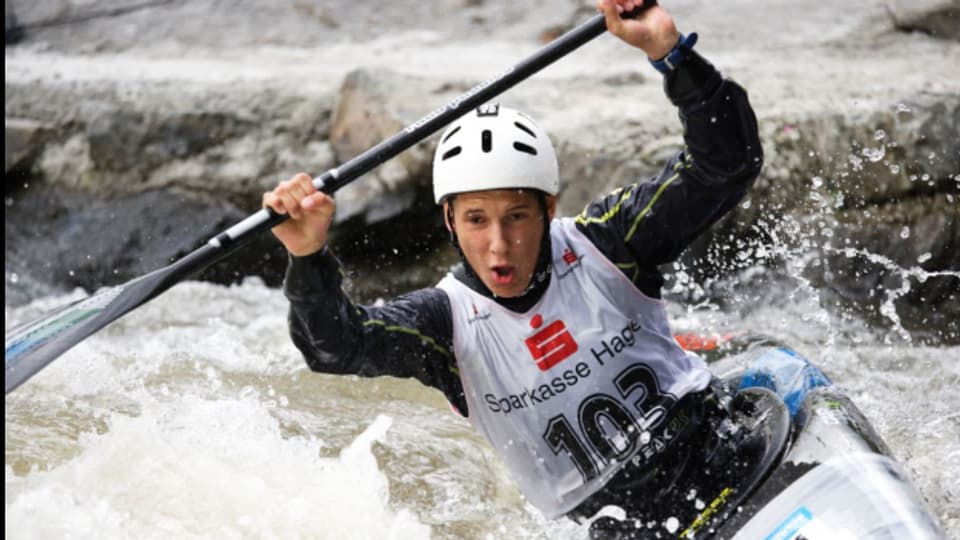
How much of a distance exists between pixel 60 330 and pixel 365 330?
940mm

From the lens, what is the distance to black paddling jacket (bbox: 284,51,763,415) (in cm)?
278

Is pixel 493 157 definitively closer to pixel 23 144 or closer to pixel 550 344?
pixel 550 344

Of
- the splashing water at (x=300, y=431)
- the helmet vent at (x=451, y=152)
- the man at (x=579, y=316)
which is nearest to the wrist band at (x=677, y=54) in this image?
the man at (x=579, y=316)

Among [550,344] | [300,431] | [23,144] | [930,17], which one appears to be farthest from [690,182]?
[23,144]

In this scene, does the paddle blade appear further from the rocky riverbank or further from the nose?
the rocky riverbank

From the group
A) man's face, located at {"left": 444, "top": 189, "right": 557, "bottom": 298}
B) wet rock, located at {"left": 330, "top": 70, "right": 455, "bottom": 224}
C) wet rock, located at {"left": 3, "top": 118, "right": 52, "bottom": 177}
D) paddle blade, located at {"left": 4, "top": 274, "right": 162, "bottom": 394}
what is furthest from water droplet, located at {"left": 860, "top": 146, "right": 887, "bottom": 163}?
wet rock, located at {"left": 3, "top": 118, "right": 52, "bottom": 177}

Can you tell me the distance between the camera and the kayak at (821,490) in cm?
261

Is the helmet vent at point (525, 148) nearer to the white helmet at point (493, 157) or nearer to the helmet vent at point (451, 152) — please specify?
the white helmet at point (493, 157)

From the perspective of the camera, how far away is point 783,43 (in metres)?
7.59

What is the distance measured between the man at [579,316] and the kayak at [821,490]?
0.14m

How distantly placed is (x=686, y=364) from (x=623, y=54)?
195 inches

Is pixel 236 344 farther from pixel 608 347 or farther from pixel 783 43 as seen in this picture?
pixel 783 43

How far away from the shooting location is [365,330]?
2865 millimetres

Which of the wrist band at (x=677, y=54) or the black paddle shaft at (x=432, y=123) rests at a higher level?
the wrist band at (x=677, y=54)
